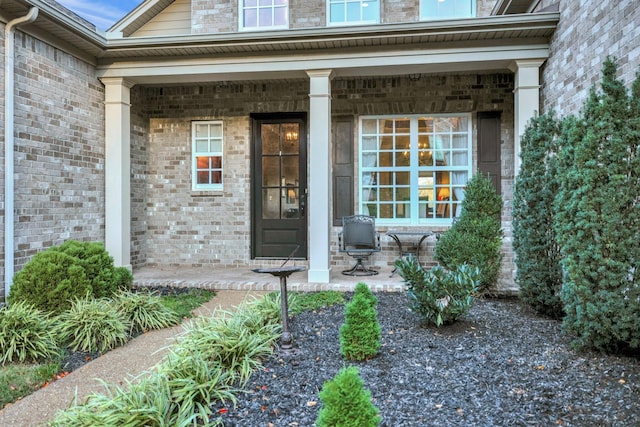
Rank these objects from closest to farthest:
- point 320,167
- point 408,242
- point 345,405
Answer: point 345,405
point 320,167
point 408,242

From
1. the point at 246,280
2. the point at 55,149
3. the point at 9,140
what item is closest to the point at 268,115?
the point at 246,280

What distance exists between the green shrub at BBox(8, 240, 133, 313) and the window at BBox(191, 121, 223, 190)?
316 cm

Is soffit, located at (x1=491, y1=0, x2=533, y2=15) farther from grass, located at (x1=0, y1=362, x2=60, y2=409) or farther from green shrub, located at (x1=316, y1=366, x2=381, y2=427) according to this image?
grass, located at (x1=0, y1=362, x2=60, y2=409)

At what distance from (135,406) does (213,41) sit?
464 cm

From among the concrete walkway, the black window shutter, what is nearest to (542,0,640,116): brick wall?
the black window shutter

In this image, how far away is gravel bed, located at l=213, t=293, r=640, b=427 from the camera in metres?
2.24

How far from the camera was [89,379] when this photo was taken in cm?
301

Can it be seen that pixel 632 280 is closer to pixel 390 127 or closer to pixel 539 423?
pixel 539 423

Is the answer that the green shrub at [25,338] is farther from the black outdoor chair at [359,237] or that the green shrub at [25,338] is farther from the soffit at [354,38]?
the black outdoor chair at [359,237]

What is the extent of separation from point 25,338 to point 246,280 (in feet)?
9.92

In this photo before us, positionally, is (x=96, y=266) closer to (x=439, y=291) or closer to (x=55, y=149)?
(x=55, y=149)

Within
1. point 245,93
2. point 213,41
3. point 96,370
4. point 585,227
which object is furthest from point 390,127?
point 96,370

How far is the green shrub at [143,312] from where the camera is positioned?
13.5 feet

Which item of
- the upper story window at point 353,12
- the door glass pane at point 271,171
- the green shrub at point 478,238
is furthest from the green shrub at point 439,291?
the upper story window at point 353,12
